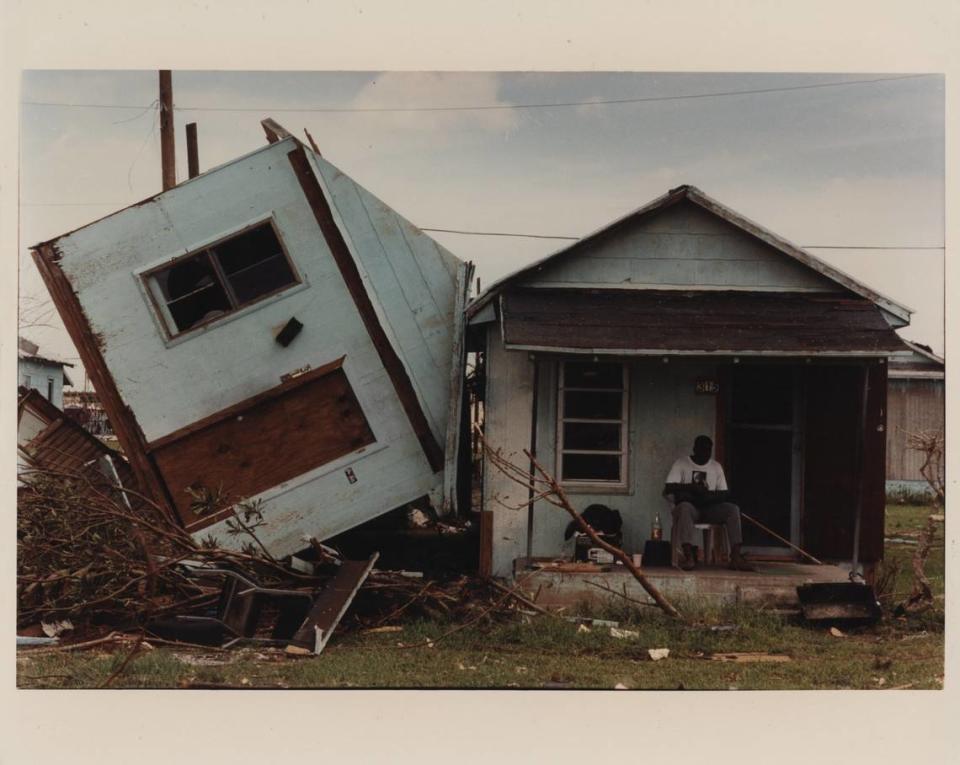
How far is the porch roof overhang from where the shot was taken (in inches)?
439

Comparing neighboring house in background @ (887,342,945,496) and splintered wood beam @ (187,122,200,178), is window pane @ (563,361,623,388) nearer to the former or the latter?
splintered wood beam @ (187,122,200,178)

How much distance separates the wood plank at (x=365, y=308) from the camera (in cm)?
1180

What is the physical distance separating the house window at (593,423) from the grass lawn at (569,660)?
1.77m

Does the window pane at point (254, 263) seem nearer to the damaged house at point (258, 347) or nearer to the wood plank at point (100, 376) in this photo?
the damaged house at point (258, 347)

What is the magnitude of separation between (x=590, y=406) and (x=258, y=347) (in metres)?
3.49

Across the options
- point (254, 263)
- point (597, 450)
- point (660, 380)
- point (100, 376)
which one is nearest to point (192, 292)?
point (254, 263)

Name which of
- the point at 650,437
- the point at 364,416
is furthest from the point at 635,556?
the point at 364,416

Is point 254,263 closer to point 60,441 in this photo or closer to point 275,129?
point 275,129

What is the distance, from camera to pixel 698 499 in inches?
450

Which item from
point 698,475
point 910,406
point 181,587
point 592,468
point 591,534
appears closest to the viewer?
point 591,534

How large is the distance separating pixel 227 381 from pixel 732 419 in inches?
214

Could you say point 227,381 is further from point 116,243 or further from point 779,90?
point 779,90

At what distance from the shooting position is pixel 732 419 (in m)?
12.8

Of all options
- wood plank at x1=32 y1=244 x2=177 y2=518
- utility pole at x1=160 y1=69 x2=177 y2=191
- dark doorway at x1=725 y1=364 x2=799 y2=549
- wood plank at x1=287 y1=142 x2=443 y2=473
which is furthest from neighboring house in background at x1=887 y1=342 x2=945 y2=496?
wood plank at x1=32 y1=244 x2=177 y2=518
